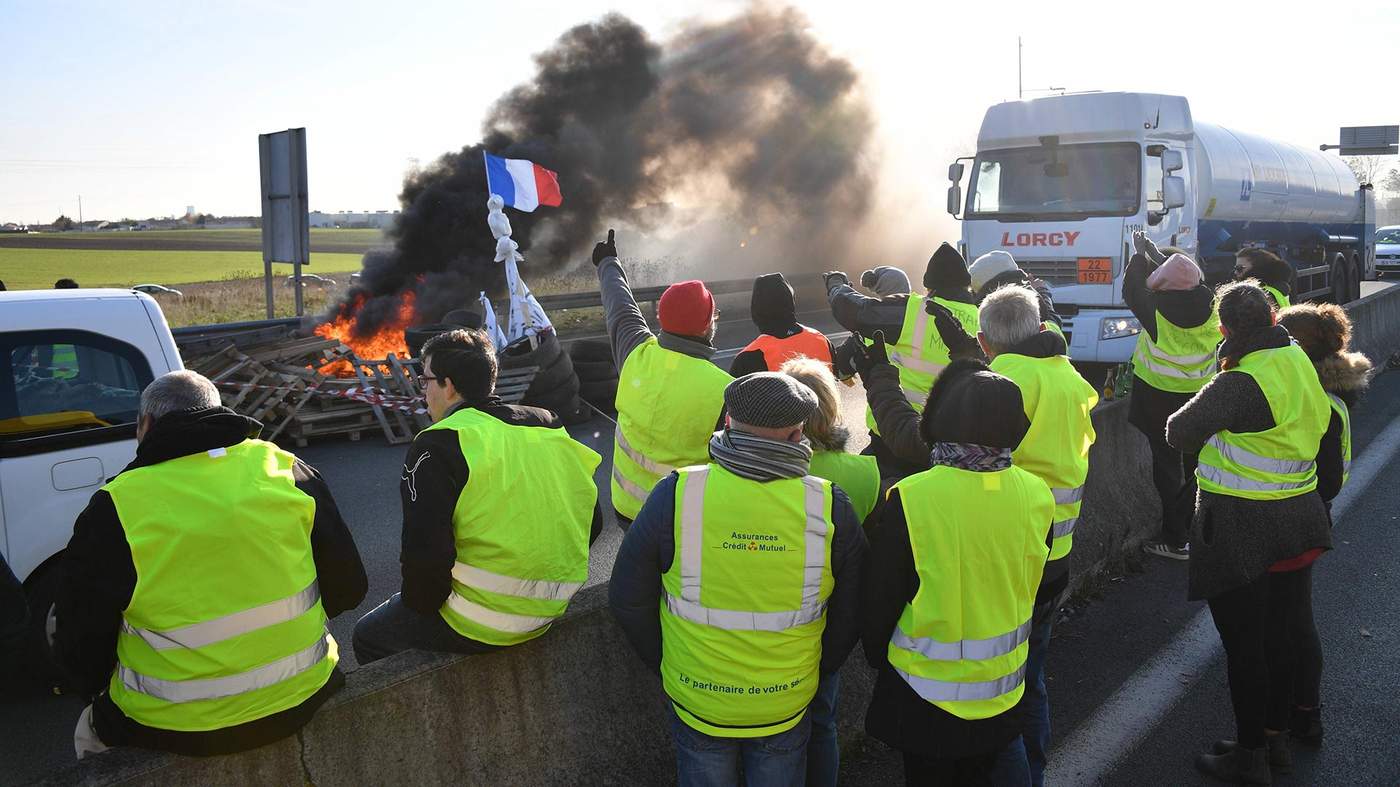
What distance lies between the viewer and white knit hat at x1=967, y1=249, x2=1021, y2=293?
6504 mm

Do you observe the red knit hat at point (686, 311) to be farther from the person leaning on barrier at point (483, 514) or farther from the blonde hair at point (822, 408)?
the person leaning on barrier at point (483, 514)

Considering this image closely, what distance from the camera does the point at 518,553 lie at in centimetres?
318

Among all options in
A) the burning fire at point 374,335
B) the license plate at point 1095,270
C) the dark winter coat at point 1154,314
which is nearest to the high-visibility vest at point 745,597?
the dark winter coat at point 1154,314

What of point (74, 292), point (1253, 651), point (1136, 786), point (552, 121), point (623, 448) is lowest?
point (1136, 786)

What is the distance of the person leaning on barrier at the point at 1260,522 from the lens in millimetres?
3982

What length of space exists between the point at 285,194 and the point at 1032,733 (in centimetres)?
1095

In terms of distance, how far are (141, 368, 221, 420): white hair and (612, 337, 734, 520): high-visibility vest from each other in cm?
157

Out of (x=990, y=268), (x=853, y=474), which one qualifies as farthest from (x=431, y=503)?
(x=990, y=268)

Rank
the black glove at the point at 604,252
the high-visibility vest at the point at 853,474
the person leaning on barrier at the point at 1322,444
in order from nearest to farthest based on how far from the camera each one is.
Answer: the high-visibility vest at the point at 853,474 < the person leaning on barrier at the point at 1322,444 < the black glove at the point at 604,252

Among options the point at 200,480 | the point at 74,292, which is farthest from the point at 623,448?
the point at 74,292

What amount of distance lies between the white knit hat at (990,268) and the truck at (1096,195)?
216 inches

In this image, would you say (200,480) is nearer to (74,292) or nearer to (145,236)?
(74,292)

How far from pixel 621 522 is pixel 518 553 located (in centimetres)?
121

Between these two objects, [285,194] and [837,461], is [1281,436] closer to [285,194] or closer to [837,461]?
[837,461]
